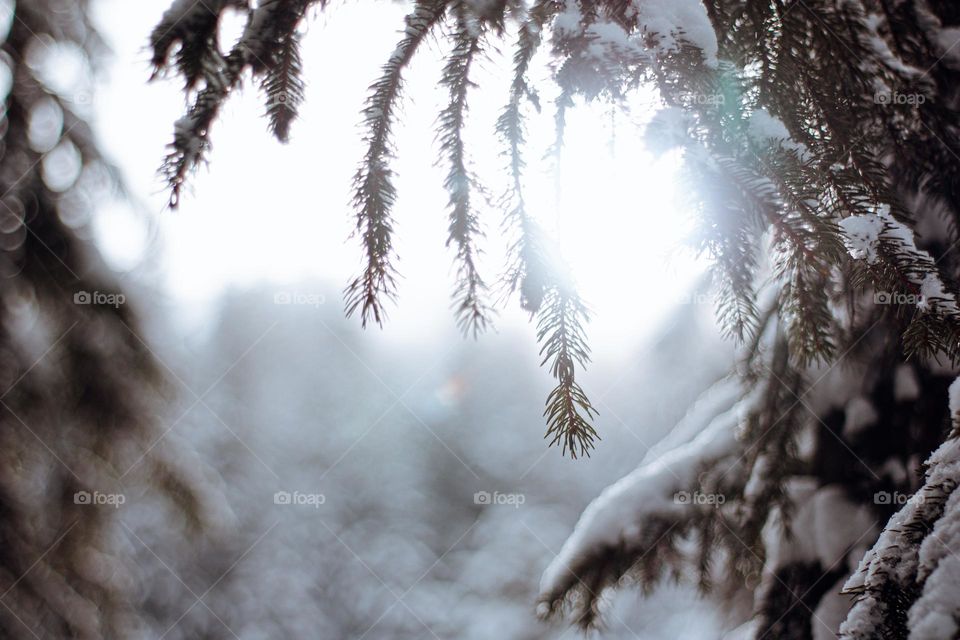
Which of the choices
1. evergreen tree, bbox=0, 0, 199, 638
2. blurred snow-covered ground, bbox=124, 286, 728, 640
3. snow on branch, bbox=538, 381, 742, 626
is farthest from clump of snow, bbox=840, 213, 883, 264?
blurred snow-covered ground, bbox=124, 286, 728, 640

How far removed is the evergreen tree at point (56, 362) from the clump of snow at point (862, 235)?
1.26m

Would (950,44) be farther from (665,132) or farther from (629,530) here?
(629,530)

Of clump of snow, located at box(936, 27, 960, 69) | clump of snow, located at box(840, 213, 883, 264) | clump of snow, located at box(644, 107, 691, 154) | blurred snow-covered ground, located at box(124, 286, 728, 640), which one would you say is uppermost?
clump of snow, located at box(936, 27, 960, 69)

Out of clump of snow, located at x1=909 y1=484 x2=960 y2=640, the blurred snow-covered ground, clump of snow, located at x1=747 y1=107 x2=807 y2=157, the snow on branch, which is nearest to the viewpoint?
clump of snow, located at x1=909 y1=484 x2=960 y2=640

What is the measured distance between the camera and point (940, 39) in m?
0.89

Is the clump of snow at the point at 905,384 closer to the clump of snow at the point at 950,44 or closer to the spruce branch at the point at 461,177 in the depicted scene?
the clump of snow at the point at 950,44

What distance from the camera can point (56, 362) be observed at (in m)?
1.10

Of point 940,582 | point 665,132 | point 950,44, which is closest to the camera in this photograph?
point 940,582

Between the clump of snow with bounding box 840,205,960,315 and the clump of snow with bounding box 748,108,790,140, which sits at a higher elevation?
the clump of snow with bounding box 748,108,790,140

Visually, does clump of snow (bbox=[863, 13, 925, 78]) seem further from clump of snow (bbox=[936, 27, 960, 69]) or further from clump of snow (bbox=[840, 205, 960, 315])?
clump of snow (bbox=[840, 205, 960, 315])

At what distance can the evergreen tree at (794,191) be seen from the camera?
66 cm

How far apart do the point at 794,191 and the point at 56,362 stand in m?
1.30

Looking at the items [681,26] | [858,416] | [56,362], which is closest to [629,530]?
[858,416]

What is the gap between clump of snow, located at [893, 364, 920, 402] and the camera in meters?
1.01
